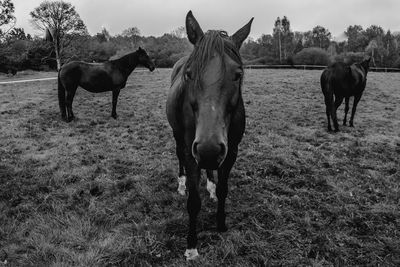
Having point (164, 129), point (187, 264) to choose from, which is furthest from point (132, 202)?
point (164, 129)

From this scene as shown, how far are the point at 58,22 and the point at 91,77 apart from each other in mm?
30698

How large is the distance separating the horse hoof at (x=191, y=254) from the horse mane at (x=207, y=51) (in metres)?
1.85

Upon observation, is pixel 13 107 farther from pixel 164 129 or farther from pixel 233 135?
pixel 233 135

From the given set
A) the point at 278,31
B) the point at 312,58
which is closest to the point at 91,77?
the point at 312,58

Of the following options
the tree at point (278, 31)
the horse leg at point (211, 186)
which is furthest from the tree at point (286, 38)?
the horse leg at point (211, 186)

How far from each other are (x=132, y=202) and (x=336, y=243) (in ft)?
9.34

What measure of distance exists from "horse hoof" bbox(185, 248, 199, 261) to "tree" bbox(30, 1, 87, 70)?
36107 millimetres

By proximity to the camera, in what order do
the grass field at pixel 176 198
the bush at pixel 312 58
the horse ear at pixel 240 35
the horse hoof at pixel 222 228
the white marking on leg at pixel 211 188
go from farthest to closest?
the bush at pixel 312 58 → the white marking on leg at pixel 211 188 → the horse hoof at pixel 222 228 → the grass field at pixel 176 198 → the horse ear at pixel 240 35

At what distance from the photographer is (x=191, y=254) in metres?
3.15

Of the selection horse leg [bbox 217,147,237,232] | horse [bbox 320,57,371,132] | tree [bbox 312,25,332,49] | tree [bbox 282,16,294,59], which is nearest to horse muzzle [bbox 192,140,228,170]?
horse leg [bbox 217,147,237,232]

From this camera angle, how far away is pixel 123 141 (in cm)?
757

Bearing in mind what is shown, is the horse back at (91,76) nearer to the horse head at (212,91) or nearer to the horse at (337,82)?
the horse at (337,82)

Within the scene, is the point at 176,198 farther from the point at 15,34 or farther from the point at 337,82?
the point at 15,34

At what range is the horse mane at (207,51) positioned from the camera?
2521mm
